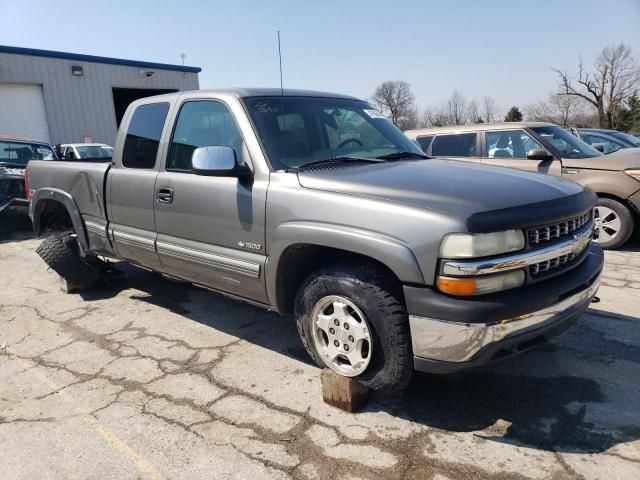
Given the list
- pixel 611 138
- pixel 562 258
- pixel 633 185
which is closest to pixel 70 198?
pixel 562 258

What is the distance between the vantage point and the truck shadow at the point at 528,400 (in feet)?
8.54

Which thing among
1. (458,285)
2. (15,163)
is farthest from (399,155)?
(15,163)

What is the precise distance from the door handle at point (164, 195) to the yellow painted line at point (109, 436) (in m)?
1.50

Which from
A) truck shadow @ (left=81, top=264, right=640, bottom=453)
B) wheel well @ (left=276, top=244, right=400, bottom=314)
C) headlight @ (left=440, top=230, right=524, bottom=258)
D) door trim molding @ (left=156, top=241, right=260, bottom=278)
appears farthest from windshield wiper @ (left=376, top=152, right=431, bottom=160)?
truck shadow @ (left=81, top=264, right=640, bottom=453)

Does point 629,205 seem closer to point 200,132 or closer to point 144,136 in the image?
point 200,132

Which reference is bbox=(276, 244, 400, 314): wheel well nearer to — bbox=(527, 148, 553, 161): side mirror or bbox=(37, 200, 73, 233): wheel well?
bbox=(37, 200, 73, 233): wheel well

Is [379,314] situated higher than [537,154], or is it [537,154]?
[537,154]

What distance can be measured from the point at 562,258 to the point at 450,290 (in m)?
0.80

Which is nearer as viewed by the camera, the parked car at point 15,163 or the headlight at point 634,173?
the headlight at point 634,173

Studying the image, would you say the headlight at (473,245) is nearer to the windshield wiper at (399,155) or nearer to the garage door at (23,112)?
the windshield wiper at (399,155)

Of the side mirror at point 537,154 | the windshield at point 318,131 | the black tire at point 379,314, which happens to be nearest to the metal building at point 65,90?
the side mirror at point 537,154

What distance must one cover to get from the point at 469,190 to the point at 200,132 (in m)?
2.10

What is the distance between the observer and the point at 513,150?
7.17 m

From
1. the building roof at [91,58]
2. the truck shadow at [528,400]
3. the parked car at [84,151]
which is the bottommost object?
the truck shadow at [528,400]
